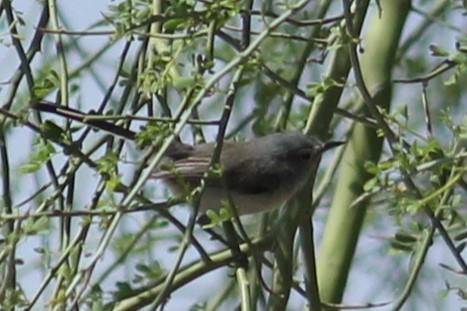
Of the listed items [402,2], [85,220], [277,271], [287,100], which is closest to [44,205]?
[85,220]

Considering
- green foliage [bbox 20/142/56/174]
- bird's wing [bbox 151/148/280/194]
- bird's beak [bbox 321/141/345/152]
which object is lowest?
bird's wing [bbox 151/148/280/194]

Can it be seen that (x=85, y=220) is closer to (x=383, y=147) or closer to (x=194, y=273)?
(x=194, y=273)

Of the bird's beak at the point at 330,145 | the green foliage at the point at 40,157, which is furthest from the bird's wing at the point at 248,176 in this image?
the green foliage at the point at 40,157

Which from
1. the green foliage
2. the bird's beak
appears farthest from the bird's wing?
the green foliage

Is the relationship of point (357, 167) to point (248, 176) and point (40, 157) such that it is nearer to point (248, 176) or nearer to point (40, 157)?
point (248, 176)

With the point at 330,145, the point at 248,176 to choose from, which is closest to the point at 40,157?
the point at 330,145

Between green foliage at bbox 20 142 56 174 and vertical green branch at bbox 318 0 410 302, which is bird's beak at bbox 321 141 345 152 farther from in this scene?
green foliage at bbox 20 142 56 174

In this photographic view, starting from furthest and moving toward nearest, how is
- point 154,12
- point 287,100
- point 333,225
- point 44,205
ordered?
point 333,225 → point 287,100 → point 154,12 → point 44,205

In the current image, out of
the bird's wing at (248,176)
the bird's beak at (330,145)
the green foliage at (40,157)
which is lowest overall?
the bird's wing at (248,176)

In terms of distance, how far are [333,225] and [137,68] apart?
2.07 ft

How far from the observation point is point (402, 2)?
3.04 metres

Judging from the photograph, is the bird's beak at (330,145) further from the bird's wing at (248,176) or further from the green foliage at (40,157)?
the green foliage at (40,157)

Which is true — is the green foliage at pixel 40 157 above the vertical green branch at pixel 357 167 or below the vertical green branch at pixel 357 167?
above

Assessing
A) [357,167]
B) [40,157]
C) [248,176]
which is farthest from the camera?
[248,176]
